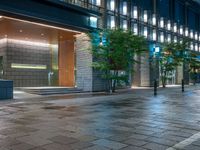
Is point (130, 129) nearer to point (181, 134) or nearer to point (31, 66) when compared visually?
point (181, 134)

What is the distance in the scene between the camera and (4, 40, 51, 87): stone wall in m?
28.1

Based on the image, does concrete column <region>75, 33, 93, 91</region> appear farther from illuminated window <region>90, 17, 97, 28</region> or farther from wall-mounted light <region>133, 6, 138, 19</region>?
wall-mounted light <region>133, 6, 138, 19</region>

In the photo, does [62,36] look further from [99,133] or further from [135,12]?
[99,133]

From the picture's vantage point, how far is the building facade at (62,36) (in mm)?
23059

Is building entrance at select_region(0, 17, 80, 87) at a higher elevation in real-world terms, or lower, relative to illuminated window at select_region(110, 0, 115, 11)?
lower

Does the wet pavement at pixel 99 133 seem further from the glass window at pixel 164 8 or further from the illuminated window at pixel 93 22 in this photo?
the glass window at pixel 164 8

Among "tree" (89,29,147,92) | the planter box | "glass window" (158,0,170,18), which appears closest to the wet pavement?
the planter box

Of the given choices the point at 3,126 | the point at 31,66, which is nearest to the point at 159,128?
the point at 3,126

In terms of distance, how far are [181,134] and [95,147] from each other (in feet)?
9.14

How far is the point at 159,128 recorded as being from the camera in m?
8.35

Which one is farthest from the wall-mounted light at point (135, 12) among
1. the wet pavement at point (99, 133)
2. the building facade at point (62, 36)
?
the wet pavement at point (99, 133)

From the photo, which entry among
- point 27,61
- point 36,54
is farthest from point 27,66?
point 36,54

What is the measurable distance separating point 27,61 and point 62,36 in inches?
188

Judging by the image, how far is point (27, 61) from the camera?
29844 mm
